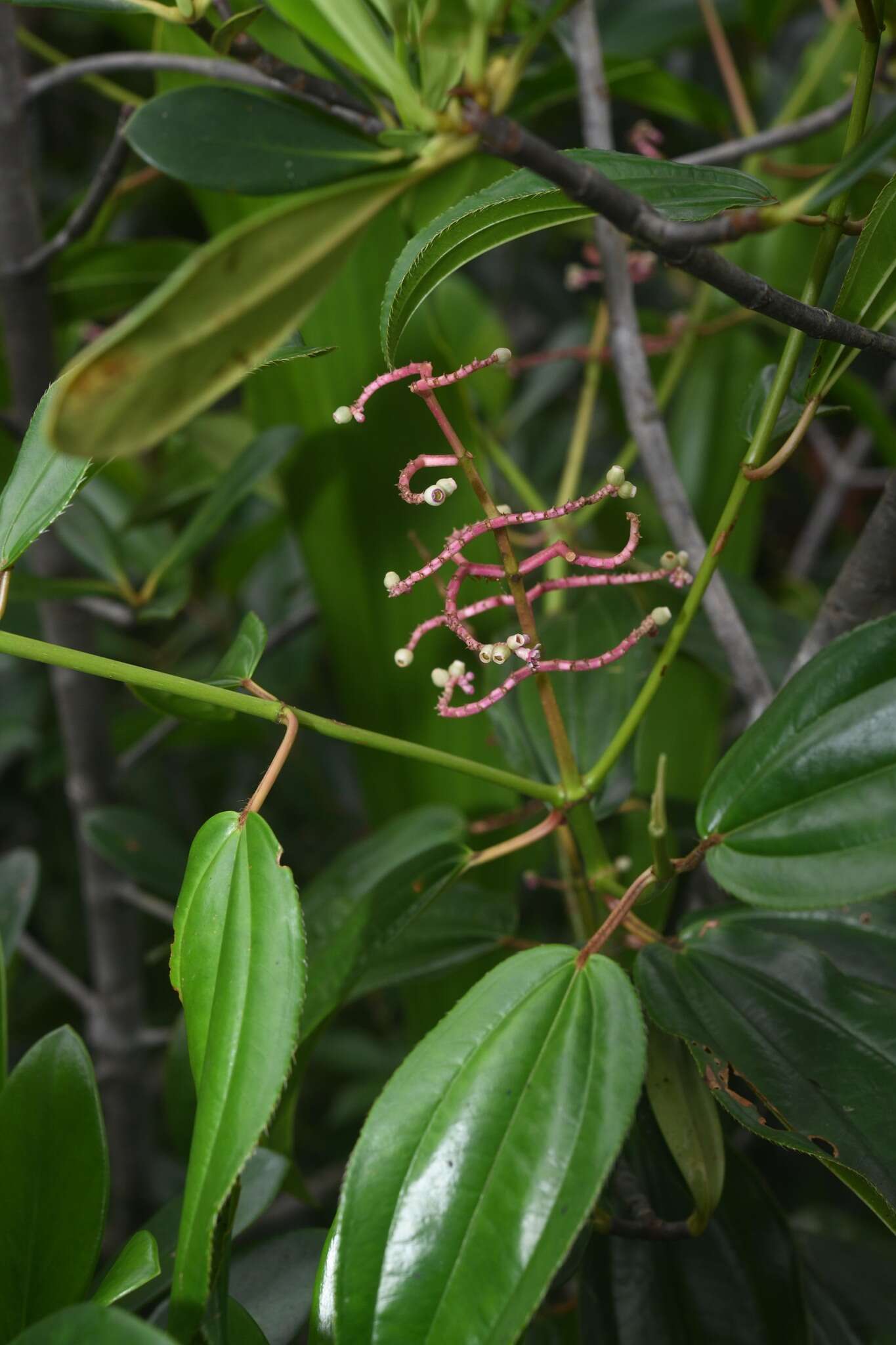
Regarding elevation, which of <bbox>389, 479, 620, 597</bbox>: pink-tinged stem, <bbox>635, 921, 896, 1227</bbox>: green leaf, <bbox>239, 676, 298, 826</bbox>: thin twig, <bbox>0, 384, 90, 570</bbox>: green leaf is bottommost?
Answer: <bbox>635, 921, 896, 1227</bbox>: green leaf

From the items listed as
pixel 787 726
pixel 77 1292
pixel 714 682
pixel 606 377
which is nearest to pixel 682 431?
pixel 606 377

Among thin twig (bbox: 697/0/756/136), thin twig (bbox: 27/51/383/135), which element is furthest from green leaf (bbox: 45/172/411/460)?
thin twig (bbox: 697/0/756/136)

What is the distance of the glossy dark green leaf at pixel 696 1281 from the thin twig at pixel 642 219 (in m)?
0.28

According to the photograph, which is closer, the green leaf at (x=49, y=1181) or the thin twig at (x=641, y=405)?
the green leaf at (x=49, y=1181)

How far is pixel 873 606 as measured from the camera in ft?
1.30

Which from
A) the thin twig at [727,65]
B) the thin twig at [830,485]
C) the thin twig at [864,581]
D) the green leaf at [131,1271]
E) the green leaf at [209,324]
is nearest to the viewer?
the green leaf at [209,324]

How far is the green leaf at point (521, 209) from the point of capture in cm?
26

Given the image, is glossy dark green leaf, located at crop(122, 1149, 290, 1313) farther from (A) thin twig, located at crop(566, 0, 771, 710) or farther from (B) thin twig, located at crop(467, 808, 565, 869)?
(A) thin twig, located at crop(566, 0, 771, 710)

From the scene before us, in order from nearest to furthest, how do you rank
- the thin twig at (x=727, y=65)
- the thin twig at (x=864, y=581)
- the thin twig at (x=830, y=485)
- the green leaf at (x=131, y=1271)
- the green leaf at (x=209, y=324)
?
1. the green leaf at (x=209, y=324)
2. the green leaf at (x=131, y=1271)
3. the thin twig at (x=864, y=581)
4. the thin twig at (x=727, y=65)
5. the thin twig at (x=830, y=485)

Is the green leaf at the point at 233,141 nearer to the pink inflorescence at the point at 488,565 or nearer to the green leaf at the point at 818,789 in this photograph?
the pink inflorescence at the point at 488,565

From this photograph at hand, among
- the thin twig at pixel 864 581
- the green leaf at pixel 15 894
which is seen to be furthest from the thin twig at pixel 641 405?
the green leaf at pixel 15 894

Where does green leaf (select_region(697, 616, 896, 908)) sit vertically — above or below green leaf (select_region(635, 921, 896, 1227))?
above

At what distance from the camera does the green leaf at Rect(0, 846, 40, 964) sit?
0.50 meters

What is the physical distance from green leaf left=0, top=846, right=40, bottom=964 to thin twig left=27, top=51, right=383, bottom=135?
1.23 ft
